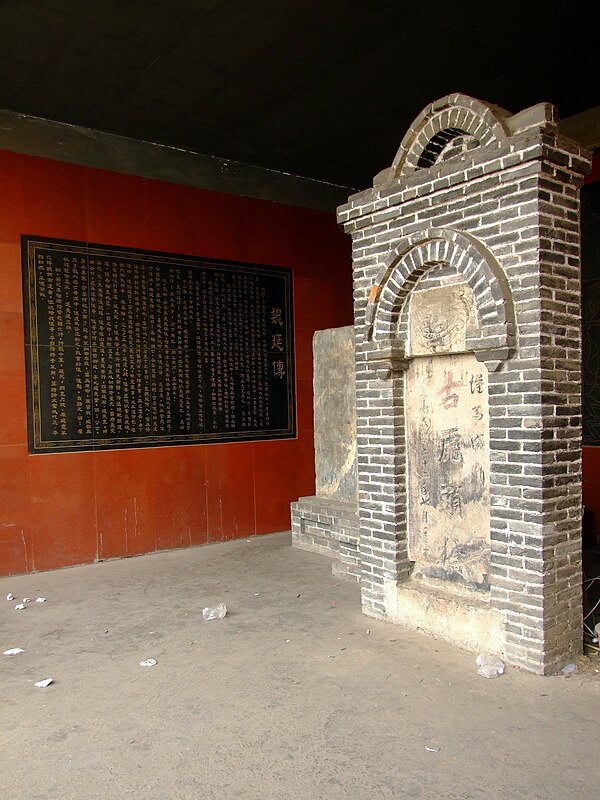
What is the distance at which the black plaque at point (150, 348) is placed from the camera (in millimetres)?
5973

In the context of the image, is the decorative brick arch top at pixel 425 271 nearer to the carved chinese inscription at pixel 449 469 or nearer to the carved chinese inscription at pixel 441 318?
the carved chinese inscription at pixel 441 318

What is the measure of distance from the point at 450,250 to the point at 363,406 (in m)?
1.23

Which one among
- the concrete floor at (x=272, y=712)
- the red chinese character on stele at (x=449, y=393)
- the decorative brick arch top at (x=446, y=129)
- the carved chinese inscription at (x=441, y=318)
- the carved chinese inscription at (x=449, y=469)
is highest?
the decorative brick arch top at (x=446, y=129)

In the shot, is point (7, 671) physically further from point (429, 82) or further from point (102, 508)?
point (429, 82)

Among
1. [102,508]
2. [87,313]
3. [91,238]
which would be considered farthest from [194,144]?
[102,508]

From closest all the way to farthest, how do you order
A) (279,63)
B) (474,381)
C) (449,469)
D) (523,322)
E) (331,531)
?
(523,322)
(474,381)
(449,469)
(279,63)
(331,531)

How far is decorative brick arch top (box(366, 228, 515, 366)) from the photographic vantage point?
3533mm

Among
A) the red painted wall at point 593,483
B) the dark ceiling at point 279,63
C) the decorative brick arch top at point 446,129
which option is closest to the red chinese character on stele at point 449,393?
the decorative brick arch top at point 446,129

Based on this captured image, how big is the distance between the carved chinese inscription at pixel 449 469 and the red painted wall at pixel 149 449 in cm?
308

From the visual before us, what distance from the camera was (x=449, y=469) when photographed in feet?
13.3

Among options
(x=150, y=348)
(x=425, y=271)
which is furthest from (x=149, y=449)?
(x=425, y=271)

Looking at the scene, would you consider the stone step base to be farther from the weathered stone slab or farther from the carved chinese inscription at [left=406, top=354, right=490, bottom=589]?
the carved chinese inscription at [left=406, top=354, right=490, bottom=589]

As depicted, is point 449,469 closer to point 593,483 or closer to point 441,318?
point 441,318

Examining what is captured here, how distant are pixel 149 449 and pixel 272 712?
12.2 feet
